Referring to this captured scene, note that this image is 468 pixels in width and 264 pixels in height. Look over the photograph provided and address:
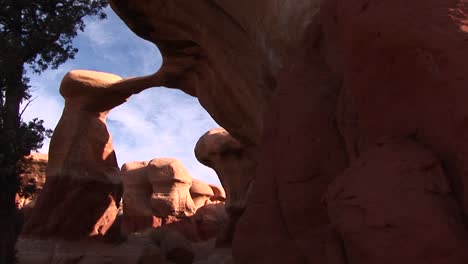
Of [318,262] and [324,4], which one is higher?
[324,4]

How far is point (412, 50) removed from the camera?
349cm

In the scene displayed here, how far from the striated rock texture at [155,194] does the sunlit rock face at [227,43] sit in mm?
7169

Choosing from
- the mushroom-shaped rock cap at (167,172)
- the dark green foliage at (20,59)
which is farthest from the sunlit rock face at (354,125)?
the mushroom-shaped rock cap at (167,172)

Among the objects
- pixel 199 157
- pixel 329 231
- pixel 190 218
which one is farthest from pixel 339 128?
pixel 190 218

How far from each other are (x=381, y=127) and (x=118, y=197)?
997 cm

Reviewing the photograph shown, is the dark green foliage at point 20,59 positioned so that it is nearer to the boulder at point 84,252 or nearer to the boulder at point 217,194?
the boulder at point 84,252

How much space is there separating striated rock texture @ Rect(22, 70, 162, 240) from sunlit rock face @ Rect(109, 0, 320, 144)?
180 cm

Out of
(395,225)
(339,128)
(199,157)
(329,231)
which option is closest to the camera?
(395,225)

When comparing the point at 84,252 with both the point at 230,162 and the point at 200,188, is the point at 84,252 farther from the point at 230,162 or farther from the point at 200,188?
the point at 200,188

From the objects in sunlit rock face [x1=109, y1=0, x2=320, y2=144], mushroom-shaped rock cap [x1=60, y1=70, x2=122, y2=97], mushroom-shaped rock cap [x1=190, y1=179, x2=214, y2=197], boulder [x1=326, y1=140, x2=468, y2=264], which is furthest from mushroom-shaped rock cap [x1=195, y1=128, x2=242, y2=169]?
boulder [x1=326, y1=140, x2=468, y2=264]

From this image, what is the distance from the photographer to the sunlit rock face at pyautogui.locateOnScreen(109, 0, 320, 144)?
6719 millimetres

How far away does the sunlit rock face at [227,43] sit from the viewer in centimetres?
672

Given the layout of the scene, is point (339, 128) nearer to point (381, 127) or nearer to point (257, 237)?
point (381, 127)

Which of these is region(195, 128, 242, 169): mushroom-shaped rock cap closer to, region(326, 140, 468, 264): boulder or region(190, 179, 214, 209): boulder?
region(190, 179, 214, 209): boulder
